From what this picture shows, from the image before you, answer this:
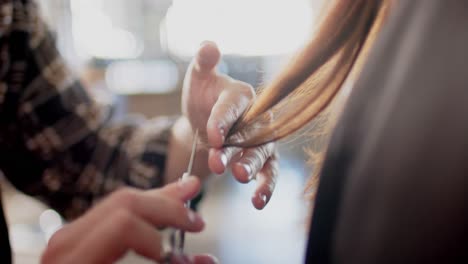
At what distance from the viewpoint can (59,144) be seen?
57 centimetres

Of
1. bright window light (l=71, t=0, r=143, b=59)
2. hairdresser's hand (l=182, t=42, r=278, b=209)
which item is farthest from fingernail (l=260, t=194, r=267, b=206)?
bright window light (l=71, t=0, r=143, b=59)

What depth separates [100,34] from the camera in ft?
3.91

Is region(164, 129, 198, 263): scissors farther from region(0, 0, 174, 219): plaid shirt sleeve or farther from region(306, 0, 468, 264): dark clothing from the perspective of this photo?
region(0, 0, 174, 219): plaid shirt sleeve

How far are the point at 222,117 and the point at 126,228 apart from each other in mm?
70

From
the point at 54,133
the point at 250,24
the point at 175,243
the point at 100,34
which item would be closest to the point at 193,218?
the point at 175,243

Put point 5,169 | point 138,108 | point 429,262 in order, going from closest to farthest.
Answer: point 429,262 → point 5,169 → point 138,108

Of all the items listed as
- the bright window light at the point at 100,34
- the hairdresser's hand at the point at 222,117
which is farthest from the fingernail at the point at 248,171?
the bright window light at the point at 100,34

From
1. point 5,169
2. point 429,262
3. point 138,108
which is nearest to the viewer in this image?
point 429,262

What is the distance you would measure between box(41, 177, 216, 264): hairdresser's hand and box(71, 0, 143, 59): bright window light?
19.9 inches

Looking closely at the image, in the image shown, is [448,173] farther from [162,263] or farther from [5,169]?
[5,169]

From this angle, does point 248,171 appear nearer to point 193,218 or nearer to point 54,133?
point 193,218

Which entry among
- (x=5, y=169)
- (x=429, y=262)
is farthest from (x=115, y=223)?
(x=5, y=169)

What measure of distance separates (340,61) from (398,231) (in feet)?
0.30

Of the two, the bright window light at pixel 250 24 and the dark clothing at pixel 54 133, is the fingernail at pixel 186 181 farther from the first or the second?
the dark clothing at pixel 54 133
